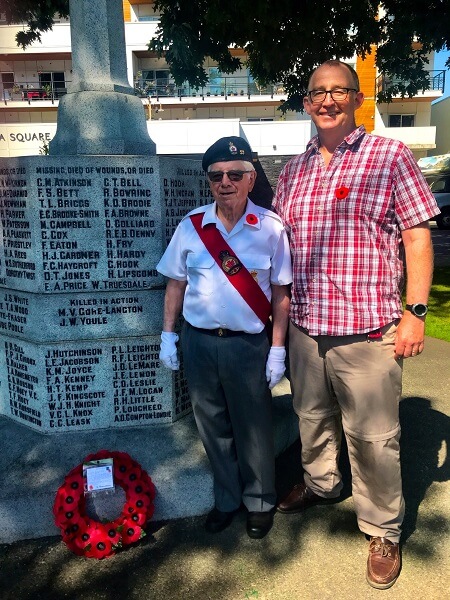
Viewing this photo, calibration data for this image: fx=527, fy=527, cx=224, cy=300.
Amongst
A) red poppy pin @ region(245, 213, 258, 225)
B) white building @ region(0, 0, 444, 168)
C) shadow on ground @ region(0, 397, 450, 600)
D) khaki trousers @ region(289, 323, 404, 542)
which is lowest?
shadow on ground @ region(0, 397, 450, 600)

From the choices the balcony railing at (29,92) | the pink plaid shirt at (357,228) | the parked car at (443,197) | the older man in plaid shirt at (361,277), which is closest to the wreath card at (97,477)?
the older man in plaid shirt at (361,277)

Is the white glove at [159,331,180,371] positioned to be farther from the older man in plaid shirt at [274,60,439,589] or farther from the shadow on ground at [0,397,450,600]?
the shadow on ground at [0,397,450,600]

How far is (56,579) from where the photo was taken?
8.61ft

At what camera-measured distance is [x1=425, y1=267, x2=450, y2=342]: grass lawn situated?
7066 mm

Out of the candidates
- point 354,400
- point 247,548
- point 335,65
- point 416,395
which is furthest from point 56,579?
point 416,395

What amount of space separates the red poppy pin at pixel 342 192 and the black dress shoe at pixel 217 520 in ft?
5.99

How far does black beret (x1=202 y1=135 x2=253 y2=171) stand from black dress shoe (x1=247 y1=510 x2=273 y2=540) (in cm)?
189

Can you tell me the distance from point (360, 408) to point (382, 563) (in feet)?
2.53

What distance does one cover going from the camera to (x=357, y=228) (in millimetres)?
2436

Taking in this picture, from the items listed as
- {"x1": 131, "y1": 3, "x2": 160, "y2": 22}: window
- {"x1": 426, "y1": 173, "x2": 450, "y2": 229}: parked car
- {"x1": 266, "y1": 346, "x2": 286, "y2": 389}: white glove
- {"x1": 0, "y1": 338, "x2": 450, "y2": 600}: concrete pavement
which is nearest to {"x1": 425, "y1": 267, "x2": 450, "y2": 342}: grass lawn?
{"x1": 0, "y1": 338, "x2": 450, "y2": 600}: concrete pavement

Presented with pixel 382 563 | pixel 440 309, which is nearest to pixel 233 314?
pixel 382 563

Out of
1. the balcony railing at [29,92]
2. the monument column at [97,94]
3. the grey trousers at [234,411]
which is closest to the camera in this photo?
the grey trousers at [234,411]

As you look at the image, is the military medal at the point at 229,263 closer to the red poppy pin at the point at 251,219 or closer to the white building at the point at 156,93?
the red poppy pin at the point at 251,219

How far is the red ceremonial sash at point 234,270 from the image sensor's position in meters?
2.58
